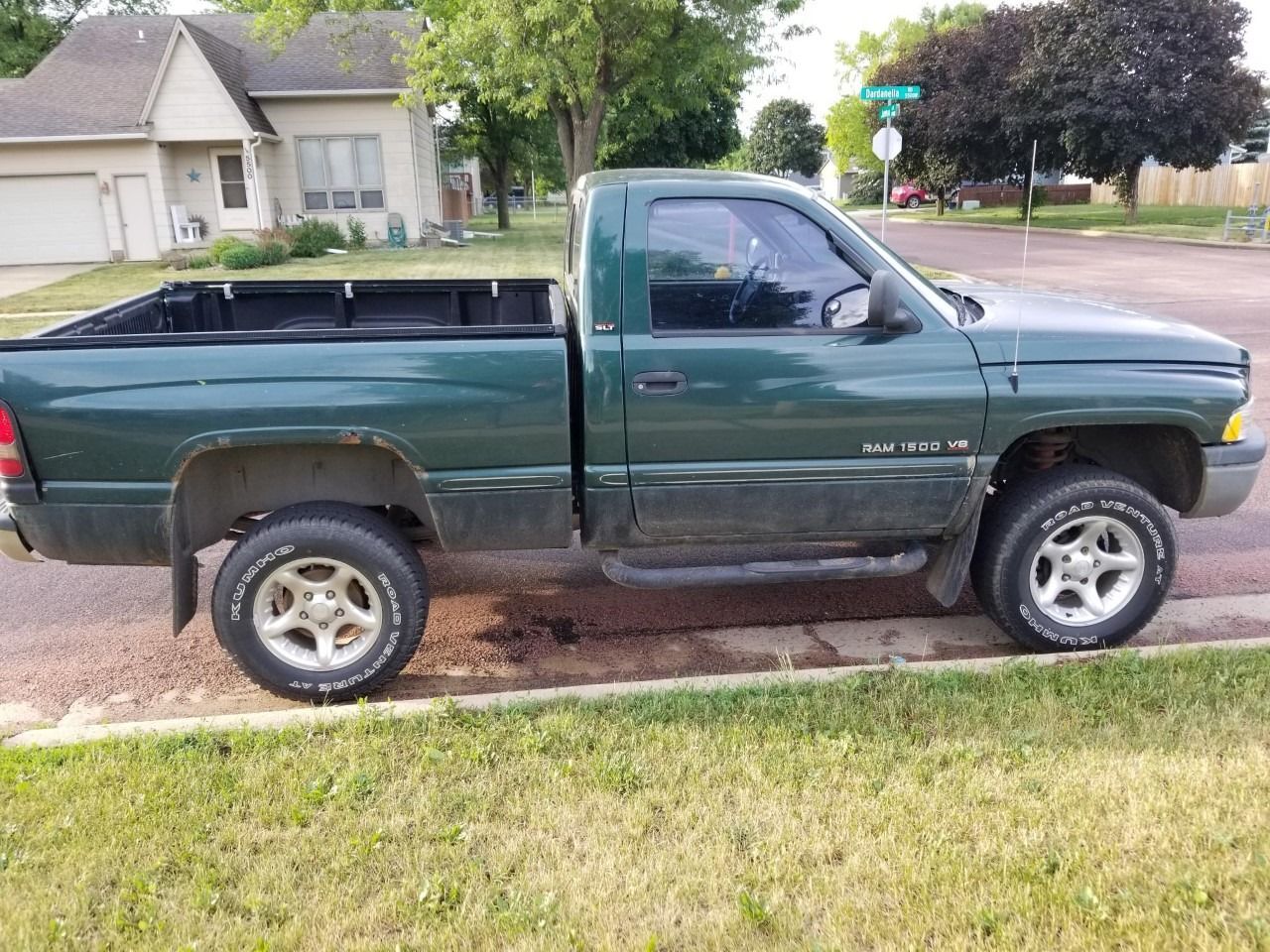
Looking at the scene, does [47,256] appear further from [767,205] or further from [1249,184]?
[1249,184]

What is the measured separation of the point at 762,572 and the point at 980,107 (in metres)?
39.0

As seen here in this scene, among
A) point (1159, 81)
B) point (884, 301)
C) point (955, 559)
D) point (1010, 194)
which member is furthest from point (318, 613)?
point (1010, 194)

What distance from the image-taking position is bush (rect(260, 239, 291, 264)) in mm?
21031

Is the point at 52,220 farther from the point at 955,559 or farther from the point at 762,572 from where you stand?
the point at 955,559

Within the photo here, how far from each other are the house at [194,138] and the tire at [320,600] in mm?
22006

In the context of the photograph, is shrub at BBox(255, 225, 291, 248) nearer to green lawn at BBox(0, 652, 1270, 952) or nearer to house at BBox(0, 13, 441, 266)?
house at BBox(0, 13, 441, 266)

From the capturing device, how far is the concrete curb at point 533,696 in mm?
3574

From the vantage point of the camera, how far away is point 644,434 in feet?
12.7

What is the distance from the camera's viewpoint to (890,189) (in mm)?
58438

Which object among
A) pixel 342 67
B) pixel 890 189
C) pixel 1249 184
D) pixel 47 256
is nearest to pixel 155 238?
pixel 47 256

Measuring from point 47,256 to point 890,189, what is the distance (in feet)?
154

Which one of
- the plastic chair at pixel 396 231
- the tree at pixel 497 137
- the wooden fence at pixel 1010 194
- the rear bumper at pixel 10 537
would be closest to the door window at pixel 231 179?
the plastic chair at pixel 396 231

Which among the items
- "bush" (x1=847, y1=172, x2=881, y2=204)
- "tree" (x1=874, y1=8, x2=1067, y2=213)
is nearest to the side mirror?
"tree" (x1=874, y1=8, x2=1067, y2=213)

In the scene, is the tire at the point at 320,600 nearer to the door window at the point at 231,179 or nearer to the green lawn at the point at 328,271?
the green lawn at the point at 328,271
